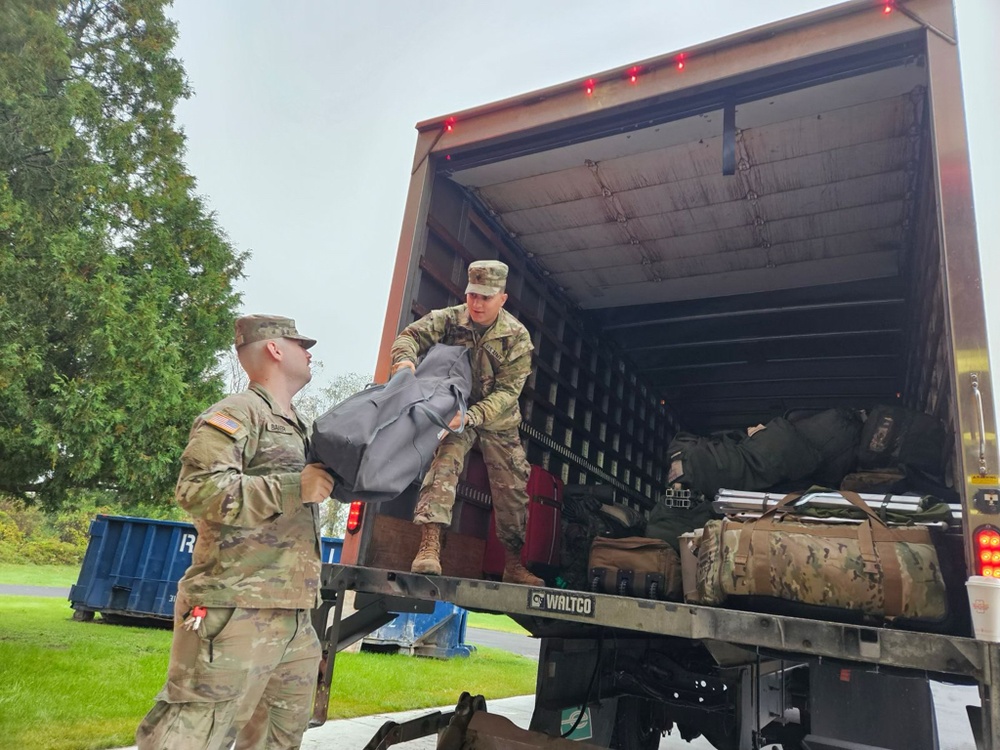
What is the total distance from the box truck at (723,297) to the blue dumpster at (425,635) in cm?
446

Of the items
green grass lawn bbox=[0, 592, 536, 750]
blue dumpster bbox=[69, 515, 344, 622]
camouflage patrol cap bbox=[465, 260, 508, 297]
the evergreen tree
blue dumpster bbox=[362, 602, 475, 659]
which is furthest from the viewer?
blue dumpster bbox=[69, 515, 344, 622]

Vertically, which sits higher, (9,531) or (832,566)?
(832,566)

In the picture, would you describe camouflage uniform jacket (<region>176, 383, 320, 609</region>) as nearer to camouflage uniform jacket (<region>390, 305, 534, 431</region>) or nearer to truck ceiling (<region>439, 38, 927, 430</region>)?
camouflage uniform jacket (<region>390, 305, 534, 431</region>)

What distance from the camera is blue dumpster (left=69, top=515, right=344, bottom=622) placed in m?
9.47

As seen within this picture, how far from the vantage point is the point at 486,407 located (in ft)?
10.2

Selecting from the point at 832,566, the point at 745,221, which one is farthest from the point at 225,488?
the point at 745,221

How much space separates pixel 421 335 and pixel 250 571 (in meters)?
1.49

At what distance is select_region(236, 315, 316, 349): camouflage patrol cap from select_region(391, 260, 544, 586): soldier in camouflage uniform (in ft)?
2.44

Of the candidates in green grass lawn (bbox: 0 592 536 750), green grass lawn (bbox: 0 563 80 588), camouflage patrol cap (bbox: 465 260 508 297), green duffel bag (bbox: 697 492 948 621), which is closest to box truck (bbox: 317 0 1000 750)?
green duffel bag (bbox: 697 492 948 621)

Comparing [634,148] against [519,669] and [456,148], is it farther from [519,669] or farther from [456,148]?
[519,669]

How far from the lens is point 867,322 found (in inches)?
205

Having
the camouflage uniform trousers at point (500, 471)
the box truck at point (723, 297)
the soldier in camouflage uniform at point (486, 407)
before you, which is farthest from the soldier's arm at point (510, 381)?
the box truck at point (723, 297)

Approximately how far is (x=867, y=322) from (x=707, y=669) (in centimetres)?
301

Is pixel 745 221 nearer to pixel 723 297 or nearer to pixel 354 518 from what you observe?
pixel 723 297
